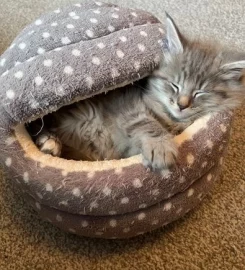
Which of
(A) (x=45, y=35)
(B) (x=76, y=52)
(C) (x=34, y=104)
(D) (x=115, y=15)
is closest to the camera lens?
(C) (x=34, y=104)

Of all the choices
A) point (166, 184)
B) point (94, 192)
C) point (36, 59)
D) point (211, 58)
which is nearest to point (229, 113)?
point (211, 58)

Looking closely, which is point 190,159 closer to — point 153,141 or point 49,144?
point 153,141

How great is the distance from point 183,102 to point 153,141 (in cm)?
16

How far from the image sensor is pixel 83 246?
1.26 metres

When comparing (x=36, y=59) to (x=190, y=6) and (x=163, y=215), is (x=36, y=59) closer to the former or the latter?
(x=163, y=215)

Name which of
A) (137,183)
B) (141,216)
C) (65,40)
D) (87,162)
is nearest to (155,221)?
(141,216)

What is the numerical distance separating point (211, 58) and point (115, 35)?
12.1 inches

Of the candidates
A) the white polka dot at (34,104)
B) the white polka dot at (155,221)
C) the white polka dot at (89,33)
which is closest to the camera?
the white polka dot at (34,104)

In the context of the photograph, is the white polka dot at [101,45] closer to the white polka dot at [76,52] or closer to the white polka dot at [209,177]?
the white polka dot at [76,52]

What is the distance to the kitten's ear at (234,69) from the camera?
3.93 feet

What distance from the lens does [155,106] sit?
1.28m

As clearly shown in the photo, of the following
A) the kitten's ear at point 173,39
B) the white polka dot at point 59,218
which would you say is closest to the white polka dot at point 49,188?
the white polka dot at point 59,218

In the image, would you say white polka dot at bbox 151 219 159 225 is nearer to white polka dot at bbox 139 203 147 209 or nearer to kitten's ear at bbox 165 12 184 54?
white polka dot at bbox 139 203 147 209

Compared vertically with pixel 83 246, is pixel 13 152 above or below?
above
